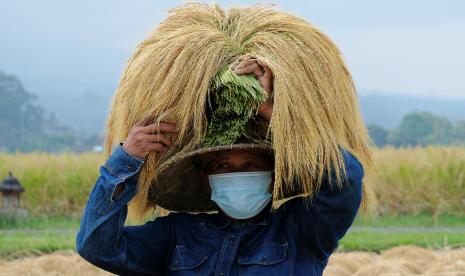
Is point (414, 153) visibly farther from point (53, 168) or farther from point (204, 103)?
point (204, 103)

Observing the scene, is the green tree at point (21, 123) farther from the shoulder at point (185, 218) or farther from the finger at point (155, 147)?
the finger at point (155, 147)

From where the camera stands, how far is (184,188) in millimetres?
4047

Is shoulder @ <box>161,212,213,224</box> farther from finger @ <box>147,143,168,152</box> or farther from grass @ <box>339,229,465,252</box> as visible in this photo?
grass @ <box>339,229,465,252</box>

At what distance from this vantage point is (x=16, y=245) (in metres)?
9.86

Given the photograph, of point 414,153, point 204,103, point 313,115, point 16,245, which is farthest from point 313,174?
point 414,153

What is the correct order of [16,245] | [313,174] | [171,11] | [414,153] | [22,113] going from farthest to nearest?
[22,113] < [414,153] < [16,245] < [171,11] < [313,174]

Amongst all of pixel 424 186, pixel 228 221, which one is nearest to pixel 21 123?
pixel 424 186

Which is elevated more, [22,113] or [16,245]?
[16,245]

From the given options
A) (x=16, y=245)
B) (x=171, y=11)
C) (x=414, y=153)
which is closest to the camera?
(x=171, y=11)

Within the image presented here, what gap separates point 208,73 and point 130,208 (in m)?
0.74

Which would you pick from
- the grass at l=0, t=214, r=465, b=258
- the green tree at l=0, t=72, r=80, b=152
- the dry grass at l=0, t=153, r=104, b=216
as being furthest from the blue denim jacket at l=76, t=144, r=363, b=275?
the green tree at l=0, t=72, r=80, b=152

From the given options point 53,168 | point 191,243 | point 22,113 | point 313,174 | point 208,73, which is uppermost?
point 208,73

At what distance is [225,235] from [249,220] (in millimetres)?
102

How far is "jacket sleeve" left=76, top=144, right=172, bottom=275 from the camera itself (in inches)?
142
